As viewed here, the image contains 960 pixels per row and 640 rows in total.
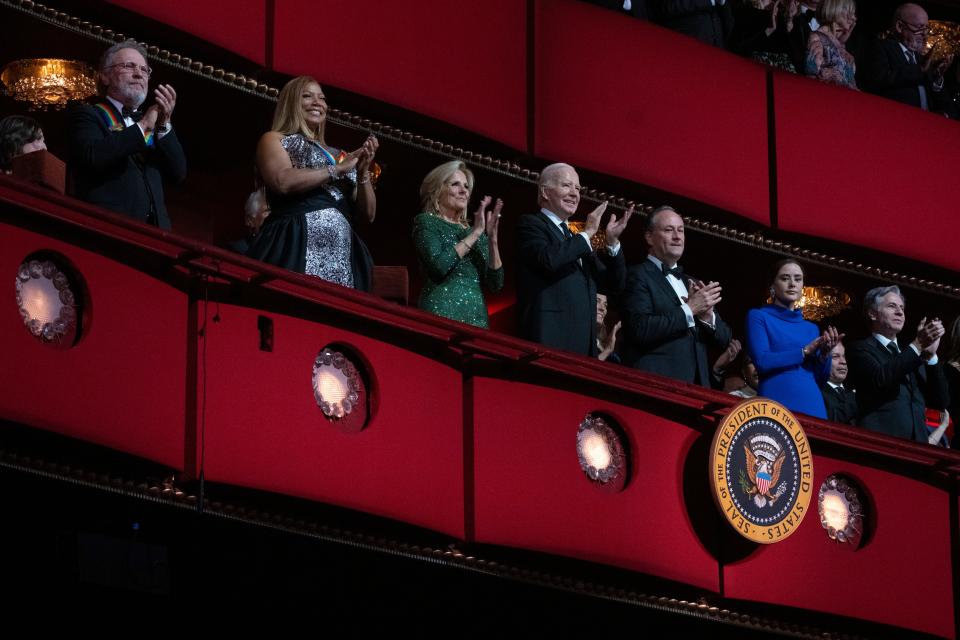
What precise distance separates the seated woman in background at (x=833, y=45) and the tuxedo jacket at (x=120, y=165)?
5050 millimetres

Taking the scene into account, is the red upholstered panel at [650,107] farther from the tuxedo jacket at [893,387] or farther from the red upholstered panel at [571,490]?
the red upholstered panel at [571,490]

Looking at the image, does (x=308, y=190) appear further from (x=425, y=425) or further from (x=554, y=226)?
(x=554, y=226)

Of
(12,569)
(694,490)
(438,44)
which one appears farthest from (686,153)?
(12,569)

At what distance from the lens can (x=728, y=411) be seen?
32.6 feet

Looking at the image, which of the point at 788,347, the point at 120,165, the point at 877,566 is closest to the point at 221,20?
the point at 120,165

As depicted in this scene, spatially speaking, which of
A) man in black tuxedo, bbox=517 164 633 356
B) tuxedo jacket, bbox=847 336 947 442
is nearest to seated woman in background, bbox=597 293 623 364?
man in black tuxedo, bbox=517 164 633 356

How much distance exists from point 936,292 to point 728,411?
3827 millimetres

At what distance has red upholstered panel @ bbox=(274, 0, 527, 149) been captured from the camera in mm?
10266

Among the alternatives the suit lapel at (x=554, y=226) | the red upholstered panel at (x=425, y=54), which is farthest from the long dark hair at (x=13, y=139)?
the suit lapel at (x=554, y=226)

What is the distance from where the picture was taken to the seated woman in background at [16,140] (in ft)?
27.2

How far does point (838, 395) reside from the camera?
11094 mm

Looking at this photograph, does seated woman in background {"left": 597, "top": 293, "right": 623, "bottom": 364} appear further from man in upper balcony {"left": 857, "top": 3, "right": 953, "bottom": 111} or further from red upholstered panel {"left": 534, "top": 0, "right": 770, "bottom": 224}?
man in upper balcony {"left": 857, "top": 3, "right": 953, "bottom": 111}

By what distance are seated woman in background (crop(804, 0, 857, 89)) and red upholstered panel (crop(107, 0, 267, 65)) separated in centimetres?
364

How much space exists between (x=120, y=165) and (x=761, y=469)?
3.51m
